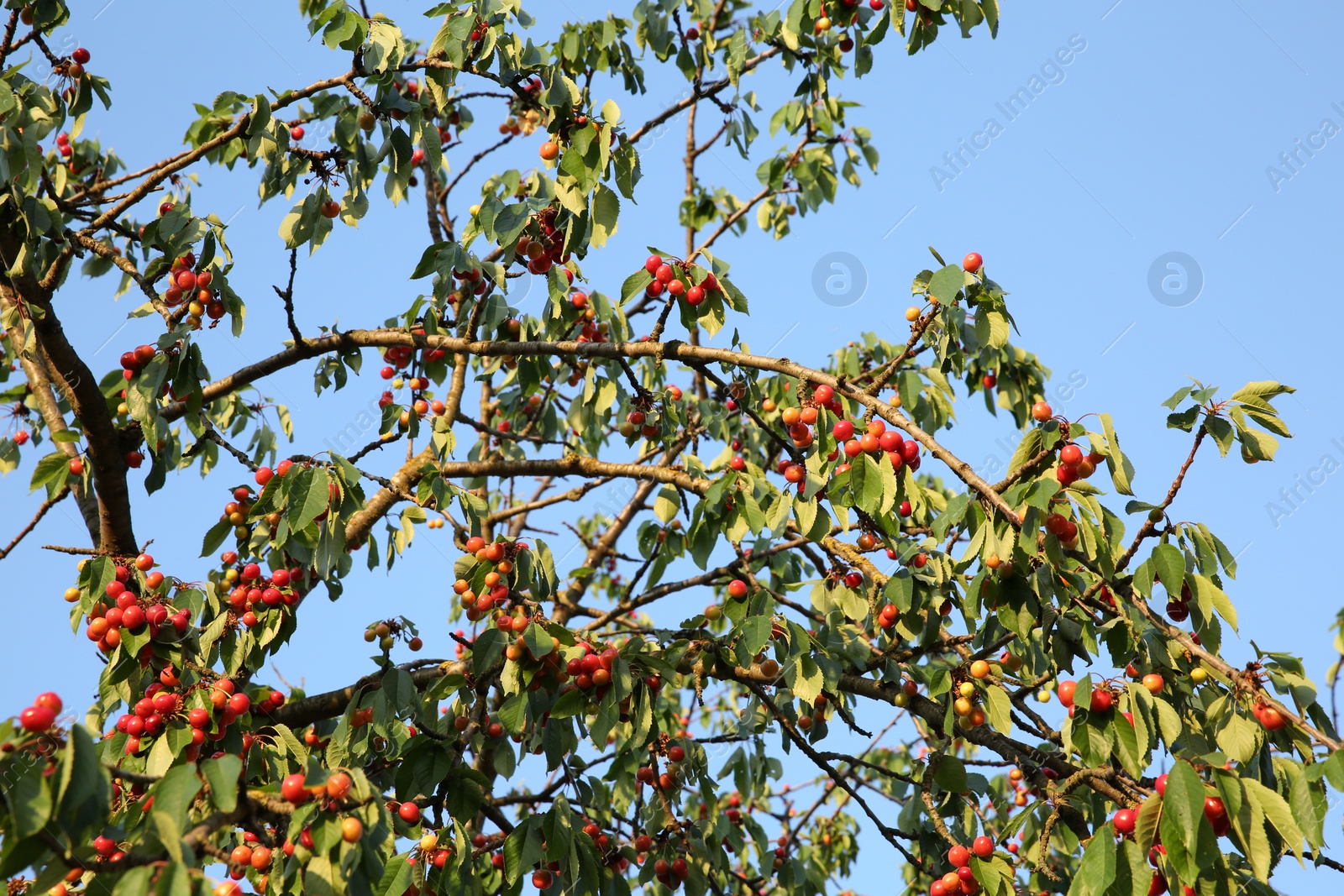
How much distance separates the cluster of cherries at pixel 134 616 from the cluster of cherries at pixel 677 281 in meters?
1.60

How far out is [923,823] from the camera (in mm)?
3230

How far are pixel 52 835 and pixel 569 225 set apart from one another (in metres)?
1.92

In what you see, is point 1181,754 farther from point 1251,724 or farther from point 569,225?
point 569,225

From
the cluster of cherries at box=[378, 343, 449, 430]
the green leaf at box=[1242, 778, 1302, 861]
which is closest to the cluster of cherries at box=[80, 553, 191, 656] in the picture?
the cluster of cherries at box=[378, 343, 449, 430]

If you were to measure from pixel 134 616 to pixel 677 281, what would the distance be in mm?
1711

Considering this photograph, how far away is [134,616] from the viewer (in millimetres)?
2645

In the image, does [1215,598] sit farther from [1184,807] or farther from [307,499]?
[307,499]

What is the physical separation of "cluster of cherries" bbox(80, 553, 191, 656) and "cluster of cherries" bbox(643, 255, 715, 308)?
160cm

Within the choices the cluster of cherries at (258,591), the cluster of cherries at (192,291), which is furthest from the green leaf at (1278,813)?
the cluster of cherries at (192,291)

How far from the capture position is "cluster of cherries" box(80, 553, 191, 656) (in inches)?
106

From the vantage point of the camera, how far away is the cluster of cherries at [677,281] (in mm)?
2797

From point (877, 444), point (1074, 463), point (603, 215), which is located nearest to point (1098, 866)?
point (1074, 463)

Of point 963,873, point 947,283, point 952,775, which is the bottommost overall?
point 963,873

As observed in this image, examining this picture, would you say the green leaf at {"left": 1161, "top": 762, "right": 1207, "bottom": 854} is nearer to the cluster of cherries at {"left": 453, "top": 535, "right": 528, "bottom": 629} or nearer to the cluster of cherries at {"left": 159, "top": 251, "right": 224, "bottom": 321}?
the cluster of cherries at {"left": 453, "top": 535, "right": 528, "bottom": 629}
